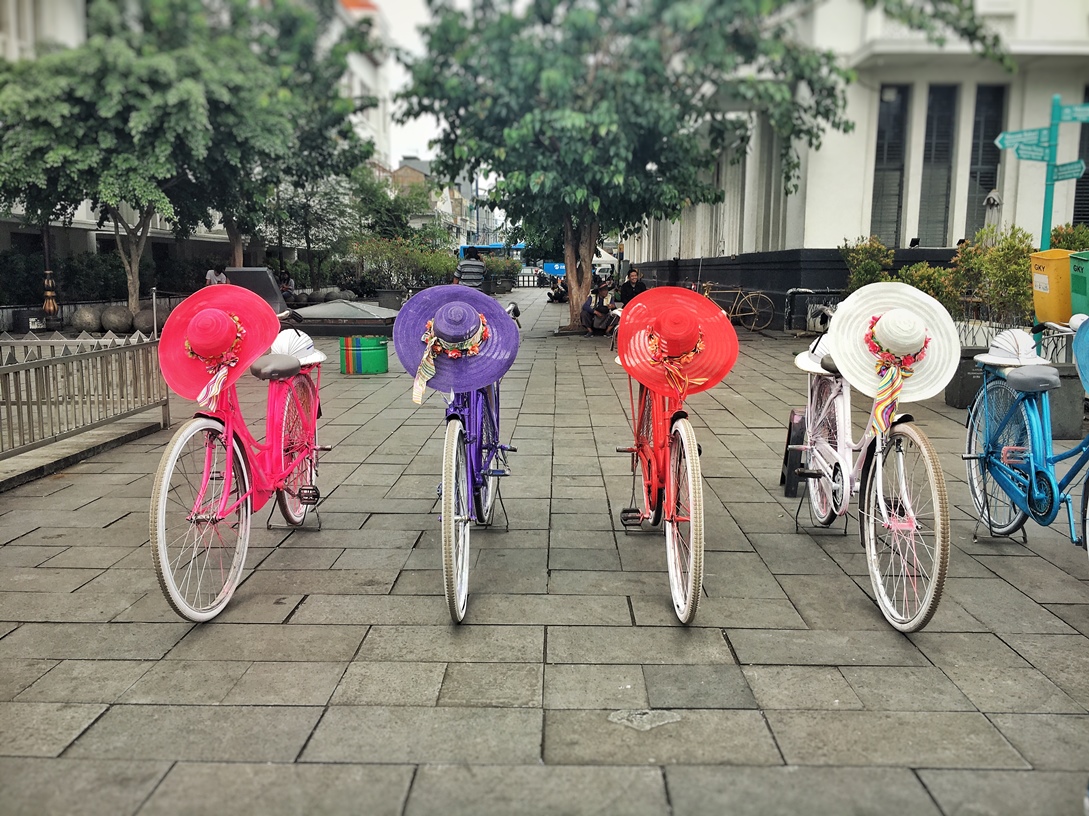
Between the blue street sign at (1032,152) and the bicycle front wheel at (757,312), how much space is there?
1432 centimetres

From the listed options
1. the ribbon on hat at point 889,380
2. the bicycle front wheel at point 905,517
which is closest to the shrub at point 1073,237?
the ribbon on hat at point 889,380

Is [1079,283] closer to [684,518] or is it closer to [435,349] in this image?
[684,518]

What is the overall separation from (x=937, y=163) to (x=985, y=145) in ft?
9.02

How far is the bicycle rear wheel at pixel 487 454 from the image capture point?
452 cm

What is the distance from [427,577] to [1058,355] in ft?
22.0

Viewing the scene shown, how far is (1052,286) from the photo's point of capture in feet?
21.7

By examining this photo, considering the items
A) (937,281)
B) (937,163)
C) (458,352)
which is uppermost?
(937,163)

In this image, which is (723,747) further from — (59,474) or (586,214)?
(59,474)

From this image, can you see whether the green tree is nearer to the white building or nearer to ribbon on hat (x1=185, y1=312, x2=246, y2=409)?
the white building

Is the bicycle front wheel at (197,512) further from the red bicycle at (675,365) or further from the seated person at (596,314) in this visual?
the seated person at (596,314)

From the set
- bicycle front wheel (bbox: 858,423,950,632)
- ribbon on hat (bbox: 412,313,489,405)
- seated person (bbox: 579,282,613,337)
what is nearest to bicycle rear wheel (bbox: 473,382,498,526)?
ribbon on hat (bbox: 412,313,489,405)

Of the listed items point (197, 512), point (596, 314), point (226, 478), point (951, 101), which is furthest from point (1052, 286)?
point (596, 314)

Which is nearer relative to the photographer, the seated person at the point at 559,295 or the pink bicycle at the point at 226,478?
the pink bicycle at the point at 226,478

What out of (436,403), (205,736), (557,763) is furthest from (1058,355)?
(205,736)
